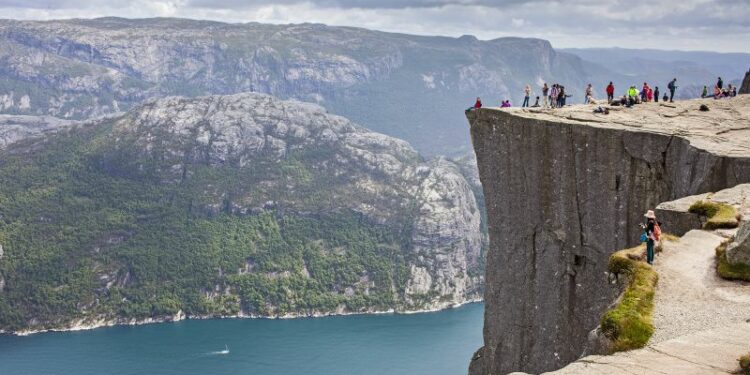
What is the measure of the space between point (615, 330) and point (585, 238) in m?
10.8

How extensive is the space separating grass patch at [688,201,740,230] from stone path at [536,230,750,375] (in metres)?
0.44

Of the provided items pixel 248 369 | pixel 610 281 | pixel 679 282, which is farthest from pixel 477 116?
pixel 248 369

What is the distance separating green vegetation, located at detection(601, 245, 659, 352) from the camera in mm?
16078

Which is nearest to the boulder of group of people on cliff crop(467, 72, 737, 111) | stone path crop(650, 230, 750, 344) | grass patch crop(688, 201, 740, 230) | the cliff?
stone path crop(650, 230, 750, 344)

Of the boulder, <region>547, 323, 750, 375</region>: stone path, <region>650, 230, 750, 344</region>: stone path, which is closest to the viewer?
<region>547, 323, 750, 375</region>: stone path

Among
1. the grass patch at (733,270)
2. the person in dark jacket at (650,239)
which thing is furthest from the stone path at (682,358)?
the person in dark jacket at (650,239)

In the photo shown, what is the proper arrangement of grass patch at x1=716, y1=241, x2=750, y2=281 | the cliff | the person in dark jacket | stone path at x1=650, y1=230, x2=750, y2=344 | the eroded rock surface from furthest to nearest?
the cliff → the eroded rock surface → the person in dark jacket → grass patch at x1=716, y1=241, x2=750, y2=281 → stone path at x1=650, y1=230, x2=750, y2=344

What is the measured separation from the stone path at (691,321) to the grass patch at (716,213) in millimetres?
438

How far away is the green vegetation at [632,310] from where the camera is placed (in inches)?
633

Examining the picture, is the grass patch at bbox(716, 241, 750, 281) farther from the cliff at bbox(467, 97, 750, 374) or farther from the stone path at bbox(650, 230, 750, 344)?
the cliff at bbox(467, 97, 750, 374)

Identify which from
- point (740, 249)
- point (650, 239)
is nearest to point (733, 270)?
point (740, 249)

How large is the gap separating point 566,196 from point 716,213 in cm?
577

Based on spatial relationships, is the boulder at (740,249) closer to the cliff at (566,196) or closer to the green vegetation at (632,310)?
the green vegetation at (632,310)

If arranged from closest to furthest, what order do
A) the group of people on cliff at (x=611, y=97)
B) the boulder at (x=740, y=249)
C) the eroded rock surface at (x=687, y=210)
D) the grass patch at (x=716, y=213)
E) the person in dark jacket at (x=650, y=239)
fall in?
the boulder at (x=740, y=249) → the person in dark jacket at (x=650, y=239) → the grass patch at (x=716, y=213) → the eroded rock surface at (x=687, y=210) → the group of people on cliff at (x=611, y=97)
